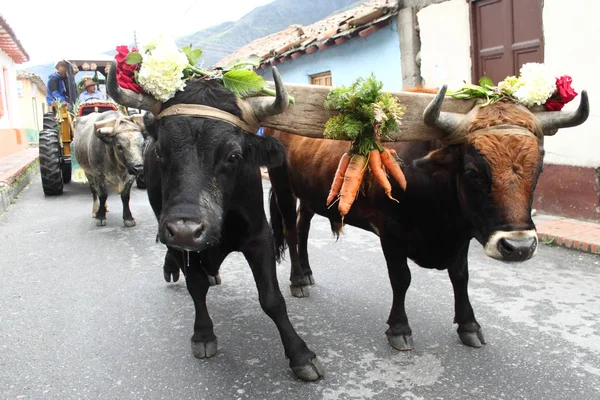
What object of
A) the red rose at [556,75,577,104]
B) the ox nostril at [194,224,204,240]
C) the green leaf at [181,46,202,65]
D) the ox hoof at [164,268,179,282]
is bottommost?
the ox hoof at [164,268,179,282]

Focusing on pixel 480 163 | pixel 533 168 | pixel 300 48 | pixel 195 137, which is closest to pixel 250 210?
pixel 195 137

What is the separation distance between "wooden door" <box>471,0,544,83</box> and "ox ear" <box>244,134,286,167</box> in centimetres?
499

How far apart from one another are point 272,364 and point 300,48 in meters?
9.66

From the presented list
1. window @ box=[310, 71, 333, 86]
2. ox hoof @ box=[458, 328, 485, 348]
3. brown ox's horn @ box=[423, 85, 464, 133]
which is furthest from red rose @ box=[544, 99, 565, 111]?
window @ box=[310, 71, 333, 86]

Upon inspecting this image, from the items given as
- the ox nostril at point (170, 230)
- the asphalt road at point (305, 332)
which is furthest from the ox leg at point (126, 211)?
the ox nostril at point (170, 230)

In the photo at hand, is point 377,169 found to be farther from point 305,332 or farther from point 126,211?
point 126,211

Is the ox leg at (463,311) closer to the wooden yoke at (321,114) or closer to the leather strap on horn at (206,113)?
the wooden yoke at (321,114)

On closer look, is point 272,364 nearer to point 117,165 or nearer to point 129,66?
point 129,66

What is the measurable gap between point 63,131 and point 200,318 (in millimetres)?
8232

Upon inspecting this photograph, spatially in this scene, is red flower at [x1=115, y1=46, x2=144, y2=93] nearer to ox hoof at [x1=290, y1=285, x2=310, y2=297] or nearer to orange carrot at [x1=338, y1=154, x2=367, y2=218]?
orange carrot at [x1=338, y1=154, x2=367, y2=218]

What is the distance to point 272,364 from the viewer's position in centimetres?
321

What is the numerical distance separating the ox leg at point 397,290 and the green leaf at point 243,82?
1215 mm

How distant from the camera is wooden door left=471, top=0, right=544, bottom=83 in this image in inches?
267

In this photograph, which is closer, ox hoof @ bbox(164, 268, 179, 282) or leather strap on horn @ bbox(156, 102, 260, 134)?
leather strap on horn @ bbox(156, 102, 260, 134)
